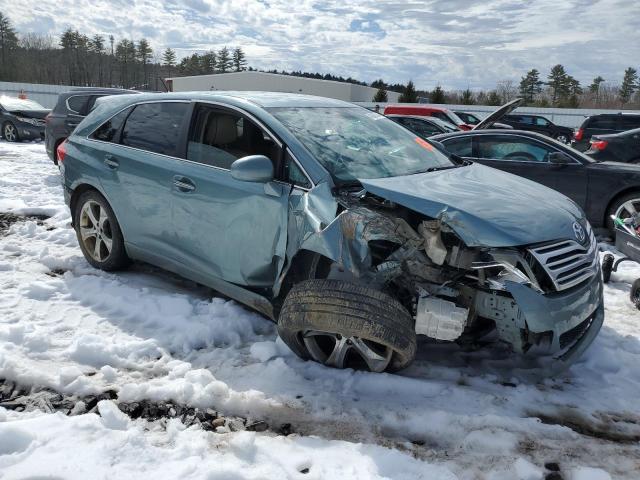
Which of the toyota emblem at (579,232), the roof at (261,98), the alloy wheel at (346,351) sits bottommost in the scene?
the alloy wheel at (346,351)

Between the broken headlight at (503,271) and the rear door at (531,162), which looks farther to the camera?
the rear door at (531,162)

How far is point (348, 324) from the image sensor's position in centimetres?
295

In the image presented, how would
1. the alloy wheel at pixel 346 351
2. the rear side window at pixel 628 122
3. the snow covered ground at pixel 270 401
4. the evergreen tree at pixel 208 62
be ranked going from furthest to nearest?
the evergreen tree at pixel 208 62 → the rear side window at pixel 628 122 → the alloy wheel at pixel 346 351 → the snow covered ground at pixel 270 401

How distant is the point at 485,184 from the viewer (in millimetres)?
3588

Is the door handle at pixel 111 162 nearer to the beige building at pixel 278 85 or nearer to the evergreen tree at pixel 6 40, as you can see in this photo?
the beige building at pixel 278 85

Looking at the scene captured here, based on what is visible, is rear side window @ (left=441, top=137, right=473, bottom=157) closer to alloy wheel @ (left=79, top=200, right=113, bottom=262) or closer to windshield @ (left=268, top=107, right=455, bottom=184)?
windshield @ (left=268, top=107, right=455, bottom=184)

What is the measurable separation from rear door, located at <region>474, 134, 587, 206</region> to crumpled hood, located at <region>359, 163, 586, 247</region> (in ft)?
12.3

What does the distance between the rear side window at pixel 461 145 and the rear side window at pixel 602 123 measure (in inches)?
421

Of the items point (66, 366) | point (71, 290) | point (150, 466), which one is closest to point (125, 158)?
point (71, 290)

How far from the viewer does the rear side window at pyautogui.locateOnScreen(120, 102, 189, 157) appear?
427 cm

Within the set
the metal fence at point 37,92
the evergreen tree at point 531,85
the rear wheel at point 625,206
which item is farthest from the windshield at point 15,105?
the evergreen tree at point 531,85

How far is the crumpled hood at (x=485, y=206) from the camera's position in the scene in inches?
114

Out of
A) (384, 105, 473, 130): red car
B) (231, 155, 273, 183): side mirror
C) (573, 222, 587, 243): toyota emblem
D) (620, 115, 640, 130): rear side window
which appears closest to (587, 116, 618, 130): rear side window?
(620, 115, 640, 130): rear side window

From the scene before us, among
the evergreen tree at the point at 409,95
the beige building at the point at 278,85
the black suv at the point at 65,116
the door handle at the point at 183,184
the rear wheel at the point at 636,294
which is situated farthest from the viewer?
the beige building at the point at 278,85
